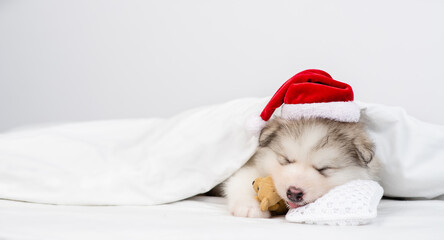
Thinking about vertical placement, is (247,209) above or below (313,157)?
below

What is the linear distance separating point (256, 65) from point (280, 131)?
178 centimetres

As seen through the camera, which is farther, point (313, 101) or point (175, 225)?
point (313, 101)

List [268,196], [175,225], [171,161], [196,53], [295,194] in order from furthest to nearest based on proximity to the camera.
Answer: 1. [196,53]
2. [171,161]
3. [268,196]
4. [295,194]
5. [175,225]

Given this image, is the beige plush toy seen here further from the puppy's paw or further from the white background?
the white background

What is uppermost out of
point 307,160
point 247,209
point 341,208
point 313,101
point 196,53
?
point 196,53

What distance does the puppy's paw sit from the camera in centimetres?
199

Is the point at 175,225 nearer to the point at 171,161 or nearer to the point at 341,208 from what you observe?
the point at 341,208

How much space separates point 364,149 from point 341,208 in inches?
16.6

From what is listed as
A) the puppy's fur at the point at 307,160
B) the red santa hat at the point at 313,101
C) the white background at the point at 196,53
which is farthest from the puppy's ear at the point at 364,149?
the white background at the point at 196,53

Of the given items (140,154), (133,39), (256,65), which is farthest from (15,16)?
(140,154)

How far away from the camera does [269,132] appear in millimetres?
2186

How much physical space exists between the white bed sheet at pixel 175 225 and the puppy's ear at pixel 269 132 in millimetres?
415

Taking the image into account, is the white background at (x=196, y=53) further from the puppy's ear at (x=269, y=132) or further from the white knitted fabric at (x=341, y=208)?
the white knitted fabric at (x=341, y=208)

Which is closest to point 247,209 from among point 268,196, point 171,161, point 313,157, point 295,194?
point 268,196
